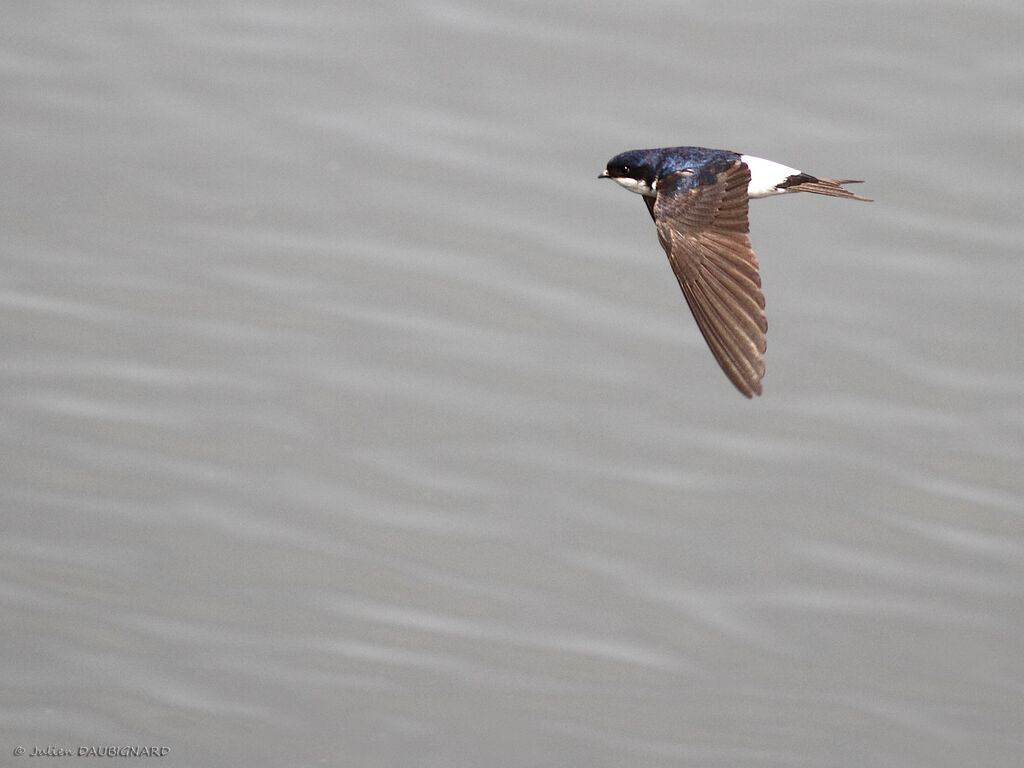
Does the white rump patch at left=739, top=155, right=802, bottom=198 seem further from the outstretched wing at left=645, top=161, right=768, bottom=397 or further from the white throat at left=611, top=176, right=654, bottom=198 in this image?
the white throat at left=611, top=176, right=654, bottom=198

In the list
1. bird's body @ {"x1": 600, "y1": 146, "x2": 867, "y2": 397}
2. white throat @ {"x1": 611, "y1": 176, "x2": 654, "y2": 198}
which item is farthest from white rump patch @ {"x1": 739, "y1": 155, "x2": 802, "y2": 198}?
white throat @ {"x1": 611, "y1": 176, "x2": 654, "y2": 198}

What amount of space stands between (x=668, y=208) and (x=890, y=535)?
5.62ft

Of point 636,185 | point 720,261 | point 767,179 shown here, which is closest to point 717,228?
point 720,261

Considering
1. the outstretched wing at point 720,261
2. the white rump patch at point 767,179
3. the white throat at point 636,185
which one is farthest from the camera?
the white throat at point 636,185

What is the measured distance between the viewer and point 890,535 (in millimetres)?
4844

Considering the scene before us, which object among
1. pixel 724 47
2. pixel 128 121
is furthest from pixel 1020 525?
pixel 128 121

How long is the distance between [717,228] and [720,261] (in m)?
0.10

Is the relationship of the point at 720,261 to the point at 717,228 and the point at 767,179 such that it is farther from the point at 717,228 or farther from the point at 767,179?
the point at 767,179

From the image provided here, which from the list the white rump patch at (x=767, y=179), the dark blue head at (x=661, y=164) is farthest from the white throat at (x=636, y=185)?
the white rump patch at (x=767, y=179)

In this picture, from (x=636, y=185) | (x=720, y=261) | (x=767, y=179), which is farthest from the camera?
(x=636, y=185)

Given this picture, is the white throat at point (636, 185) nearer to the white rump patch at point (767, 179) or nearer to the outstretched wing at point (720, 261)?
the outstretched wing at point (720, 261)

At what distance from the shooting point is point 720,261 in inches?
130

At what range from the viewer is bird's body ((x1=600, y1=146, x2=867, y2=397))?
307 centimetres

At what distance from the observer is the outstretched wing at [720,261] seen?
304cm
